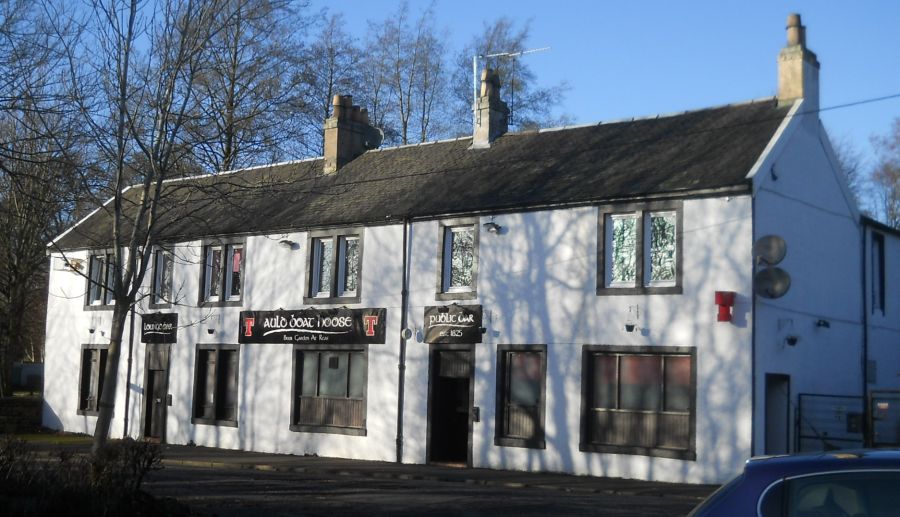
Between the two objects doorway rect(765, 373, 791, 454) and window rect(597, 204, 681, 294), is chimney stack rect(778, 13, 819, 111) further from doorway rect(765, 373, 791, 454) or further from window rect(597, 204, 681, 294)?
doorway rect(765, 373, 791, 454)

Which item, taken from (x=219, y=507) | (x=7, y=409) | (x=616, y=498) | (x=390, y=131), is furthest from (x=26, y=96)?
(x=390, y=131)

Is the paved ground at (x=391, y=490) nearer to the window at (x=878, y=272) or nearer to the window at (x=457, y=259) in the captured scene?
the window at (x=457, y=259)

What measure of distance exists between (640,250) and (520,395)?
425 centimetres

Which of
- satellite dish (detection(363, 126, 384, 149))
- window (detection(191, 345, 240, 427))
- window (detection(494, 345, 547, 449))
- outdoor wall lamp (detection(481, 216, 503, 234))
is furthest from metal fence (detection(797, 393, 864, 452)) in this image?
satellite dish (detection(363, 126, 384, 149))

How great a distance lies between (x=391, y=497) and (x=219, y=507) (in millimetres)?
3360

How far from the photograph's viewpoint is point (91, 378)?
33656 millimetres

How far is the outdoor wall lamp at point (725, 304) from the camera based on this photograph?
2022 centimetres

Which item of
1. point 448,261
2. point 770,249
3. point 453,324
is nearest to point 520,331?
point 453,324

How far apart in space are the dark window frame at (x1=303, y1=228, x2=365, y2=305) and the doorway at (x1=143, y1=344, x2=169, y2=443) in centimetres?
598

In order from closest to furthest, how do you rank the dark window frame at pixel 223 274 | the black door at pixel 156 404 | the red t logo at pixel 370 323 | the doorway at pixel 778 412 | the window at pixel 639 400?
the window at pixel 639 400 < the doorway at pixel 778 412 < the red t logo at pixel 370 323 < the dark window frame at pixel 223 274 < the black door at pixel 156 404

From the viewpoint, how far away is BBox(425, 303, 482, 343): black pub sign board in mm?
24078

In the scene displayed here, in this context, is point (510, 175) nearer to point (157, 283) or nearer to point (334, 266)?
point (334, 266)

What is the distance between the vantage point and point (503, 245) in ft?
78.5

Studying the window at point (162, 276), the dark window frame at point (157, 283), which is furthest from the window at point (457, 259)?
the window at point (162, 276)
